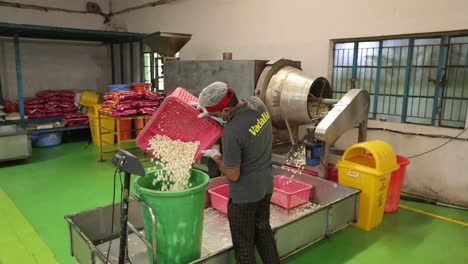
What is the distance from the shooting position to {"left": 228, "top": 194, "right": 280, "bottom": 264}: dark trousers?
5.95ft

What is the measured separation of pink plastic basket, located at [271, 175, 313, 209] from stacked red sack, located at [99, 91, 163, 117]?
2.46 m

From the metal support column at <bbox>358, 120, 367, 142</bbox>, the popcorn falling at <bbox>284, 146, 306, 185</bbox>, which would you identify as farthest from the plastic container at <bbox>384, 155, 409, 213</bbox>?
the popcorn falling at <bbox>284, 146, 306, 185</bbox>

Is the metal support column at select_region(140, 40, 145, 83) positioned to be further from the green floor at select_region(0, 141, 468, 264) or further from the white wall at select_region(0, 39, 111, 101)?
the green floor at select_region(0, 141, 468, 264)

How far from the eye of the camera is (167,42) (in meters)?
4.88

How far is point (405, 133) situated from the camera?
11.3ft

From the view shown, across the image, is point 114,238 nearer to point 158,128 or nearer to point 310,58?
point 158,128

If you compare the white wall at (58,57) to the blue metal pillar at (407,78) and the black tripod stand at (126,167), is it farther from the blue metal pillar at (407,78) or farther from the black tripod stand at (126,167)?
the black tripod stand at (126,167)

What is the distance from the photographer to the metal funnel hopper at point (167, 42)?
15.9 ft

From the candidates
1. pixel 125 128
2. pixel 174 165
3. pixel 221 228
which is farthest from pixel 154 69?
pixel 174 165

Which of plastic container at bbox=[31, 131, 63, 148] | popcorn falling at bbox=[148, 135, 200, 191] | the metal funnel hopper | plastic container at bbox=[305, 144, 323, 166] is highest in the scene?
the metal funnel hopper

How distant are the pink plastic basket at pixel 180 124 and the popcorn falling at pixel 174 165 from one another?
483 millimetres

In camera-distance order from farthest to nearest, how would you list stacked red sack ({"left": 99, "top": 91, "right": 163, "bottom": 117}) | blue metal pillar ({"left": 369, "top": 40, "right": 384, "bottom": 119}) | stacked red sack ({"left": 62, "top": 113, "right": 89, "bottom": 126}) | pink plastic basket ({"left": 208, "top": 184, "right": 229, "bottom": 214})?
stacked red sack ({"left": 62, "top": 113, "right": 89, "bottom": 126}), stacked red sack ({"left": 99, "top": 91, "right": 163, "bottom": 117}), blue metal pillar ({"left": 369, "top": 40, "right": 384, "bottom": 119}), pink plastic basket ({"left": 208, "top": 184, "right": 229, "bottom": 214})

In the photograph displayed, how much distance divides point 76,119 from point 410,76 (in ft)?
17.2

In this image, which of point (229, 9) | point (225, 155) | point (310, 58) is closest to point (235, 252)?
point (225, 155)
